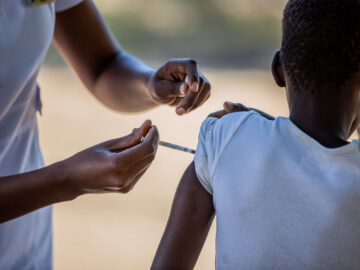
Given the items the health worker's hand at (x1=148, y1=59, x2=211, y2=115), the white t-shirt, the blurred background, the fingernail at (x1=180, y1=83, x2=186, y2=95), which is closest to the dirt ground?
the blurred background

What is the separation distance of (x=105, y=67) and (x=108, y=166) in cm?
79

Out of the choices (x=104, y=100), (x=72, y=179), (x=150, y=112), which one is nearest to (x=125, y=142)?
(x=72, y=179)

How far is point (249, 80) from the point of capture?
19.9 ft

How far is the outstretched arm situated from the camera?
120 centimetres

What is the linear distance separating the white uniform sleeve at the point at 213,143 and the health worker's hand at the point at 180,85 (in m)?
0.23

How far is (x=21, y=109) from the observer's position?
1.43 meters

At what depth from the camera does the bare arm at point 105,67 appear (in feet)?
5.34

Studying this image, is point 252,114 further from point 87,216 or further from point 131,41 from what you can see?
point 131,41

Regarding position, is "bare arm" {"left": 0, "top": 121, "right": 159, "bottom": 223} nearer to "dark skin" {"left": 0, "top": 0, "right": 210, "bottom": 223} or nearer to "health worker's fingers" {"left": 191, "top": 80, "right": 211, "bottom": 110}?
"dark skin" {"left": 0, "top": 0, "right": 210, "bottom": 223}

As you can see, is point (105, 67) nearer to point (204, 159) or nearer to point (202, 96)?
point (202, 96)

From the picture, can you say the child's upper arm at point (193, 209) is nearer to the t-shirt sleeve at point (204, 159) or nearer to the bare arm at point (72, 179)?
the t-shirt sleeve at point (204, 159)

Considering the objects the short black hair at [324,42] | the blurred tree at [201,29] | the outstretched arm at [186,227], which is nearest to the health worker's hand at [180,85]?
the outstretched arm at [186,227]

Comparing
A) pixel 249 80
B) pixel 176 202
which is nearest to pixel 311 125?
pixel 176 202

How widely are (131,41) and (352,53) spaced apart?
7930mm
